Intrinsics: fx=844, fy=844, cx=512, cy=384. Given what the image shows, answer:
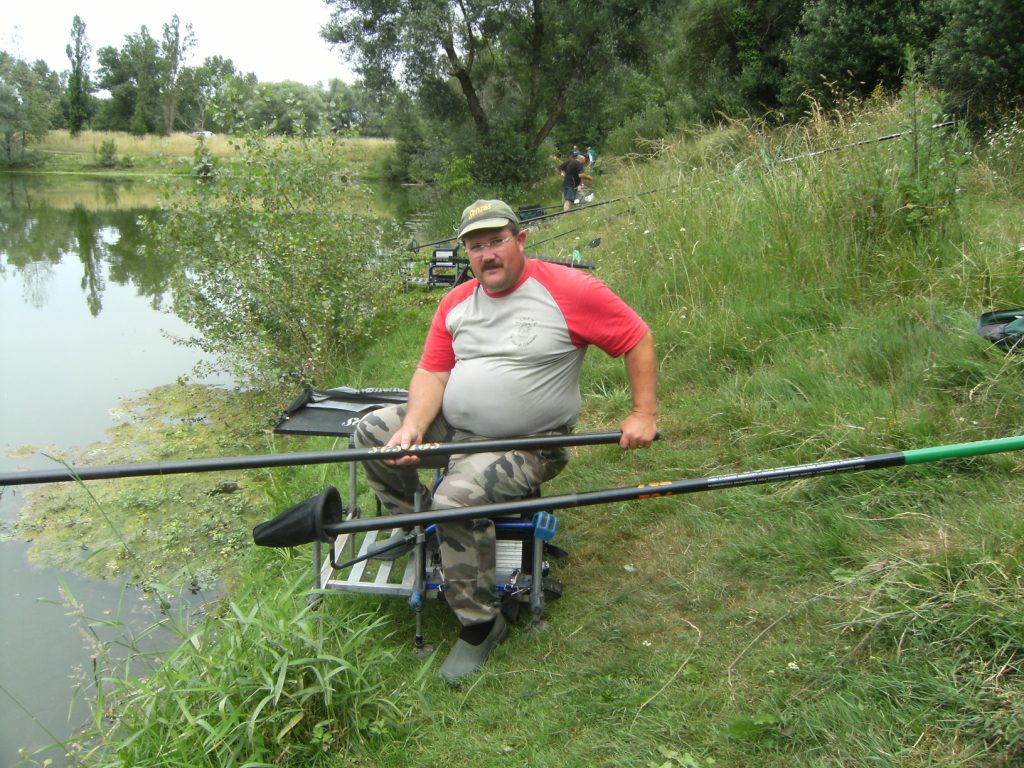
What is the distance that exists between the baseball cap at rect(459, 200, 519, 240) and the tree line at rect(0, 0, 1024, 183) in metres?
5.60

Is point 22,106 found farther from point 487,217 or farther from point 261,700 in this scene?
point 261,700

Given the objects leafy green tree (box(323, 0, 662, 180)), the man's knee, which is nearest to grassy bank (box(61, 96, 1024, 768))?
the man's knee

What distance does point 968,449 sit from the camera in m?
2.52

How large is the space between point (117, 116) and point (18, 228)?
24.6m

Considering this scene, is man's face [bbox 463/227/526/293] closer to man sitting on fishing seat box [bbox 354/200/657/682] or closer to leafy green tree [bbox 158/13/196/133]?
man sitting on fishing seat box [bbox 354/200/657/682]

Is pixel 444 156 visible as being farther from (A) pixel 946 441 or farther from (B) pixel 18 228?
(A) pixel 946 441

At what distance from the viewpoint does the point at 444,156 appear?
23828 mm

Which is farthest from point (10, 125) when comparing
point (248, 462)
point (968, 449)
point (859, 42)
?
point (968, 449)

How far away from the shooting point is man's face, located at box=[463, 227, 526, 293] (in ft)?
10.6

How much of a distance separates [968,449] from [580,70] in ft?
73.4

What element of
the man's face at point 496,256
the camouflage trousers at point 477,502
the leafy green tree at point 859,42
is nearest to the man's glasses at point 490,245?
the man's face at point 496,256

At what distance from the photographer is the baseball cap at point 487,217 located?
10.4ft

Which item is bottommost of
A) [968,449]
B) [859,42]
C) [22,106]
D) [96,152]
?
[968,449]

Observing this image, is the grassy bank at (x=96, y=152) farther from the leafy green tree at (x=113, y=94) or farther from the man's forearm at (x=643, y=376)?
the man's forearm at (x=643, y=376)
